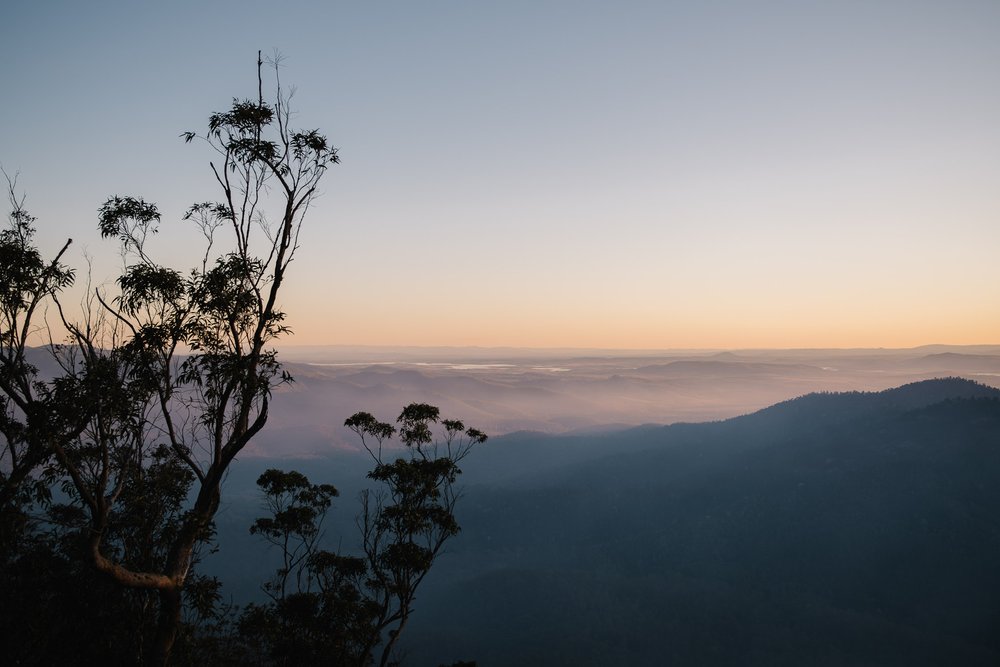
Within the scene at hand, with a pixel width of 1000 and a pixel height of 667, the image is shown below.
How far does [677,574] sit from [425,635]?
5753cm

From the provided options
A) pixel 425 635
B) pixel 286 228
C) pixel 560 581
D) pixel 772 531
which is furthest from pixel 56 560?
pixel 772 531

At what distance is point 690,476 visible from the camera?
6299 inches

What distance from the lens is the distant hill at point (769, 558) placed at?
89875 millimetres

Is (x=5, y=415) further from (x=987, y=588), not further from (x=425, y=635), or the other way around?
(x=987, y=588)

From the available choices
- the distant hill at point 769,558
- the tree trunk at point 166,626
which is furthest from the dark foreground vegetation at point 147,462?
the distant hill at point 769,558

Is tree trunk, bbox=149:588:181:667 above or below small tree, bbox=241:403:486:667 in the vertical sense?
above

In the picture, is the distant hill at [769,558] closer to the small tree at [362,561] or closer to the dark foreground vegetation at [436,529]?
the dark foreground vegetation at [436,529]

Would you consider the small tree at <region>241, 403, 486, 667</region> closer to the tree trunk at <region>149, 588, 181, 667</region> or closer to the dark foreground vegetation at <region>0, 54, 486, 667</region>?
the dark foreground vegetation at <region>0, 54, 486, 667</region>

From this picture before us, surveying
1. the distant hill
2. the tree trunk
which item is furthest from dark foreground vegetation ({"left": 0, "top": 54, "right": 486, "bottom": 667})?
the distant hill

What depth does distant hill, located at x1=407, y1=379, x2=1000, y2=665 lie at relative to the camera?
89.9 metres

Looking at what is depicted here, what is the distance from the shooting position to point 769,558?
115062 millimetres

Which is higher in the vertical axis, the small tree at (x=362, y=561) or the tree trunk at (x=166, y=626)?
the tree trunk at (x=166, y=626)

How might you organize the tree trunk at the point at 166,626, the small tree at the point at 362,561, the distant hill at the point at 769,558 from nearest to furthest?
the tree trunk at the point at 166,626 < the small tree at the point at 362,561 < the distant hill at the point at 769,558

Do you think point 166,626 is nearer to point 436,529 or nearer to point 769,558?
point 436,529
